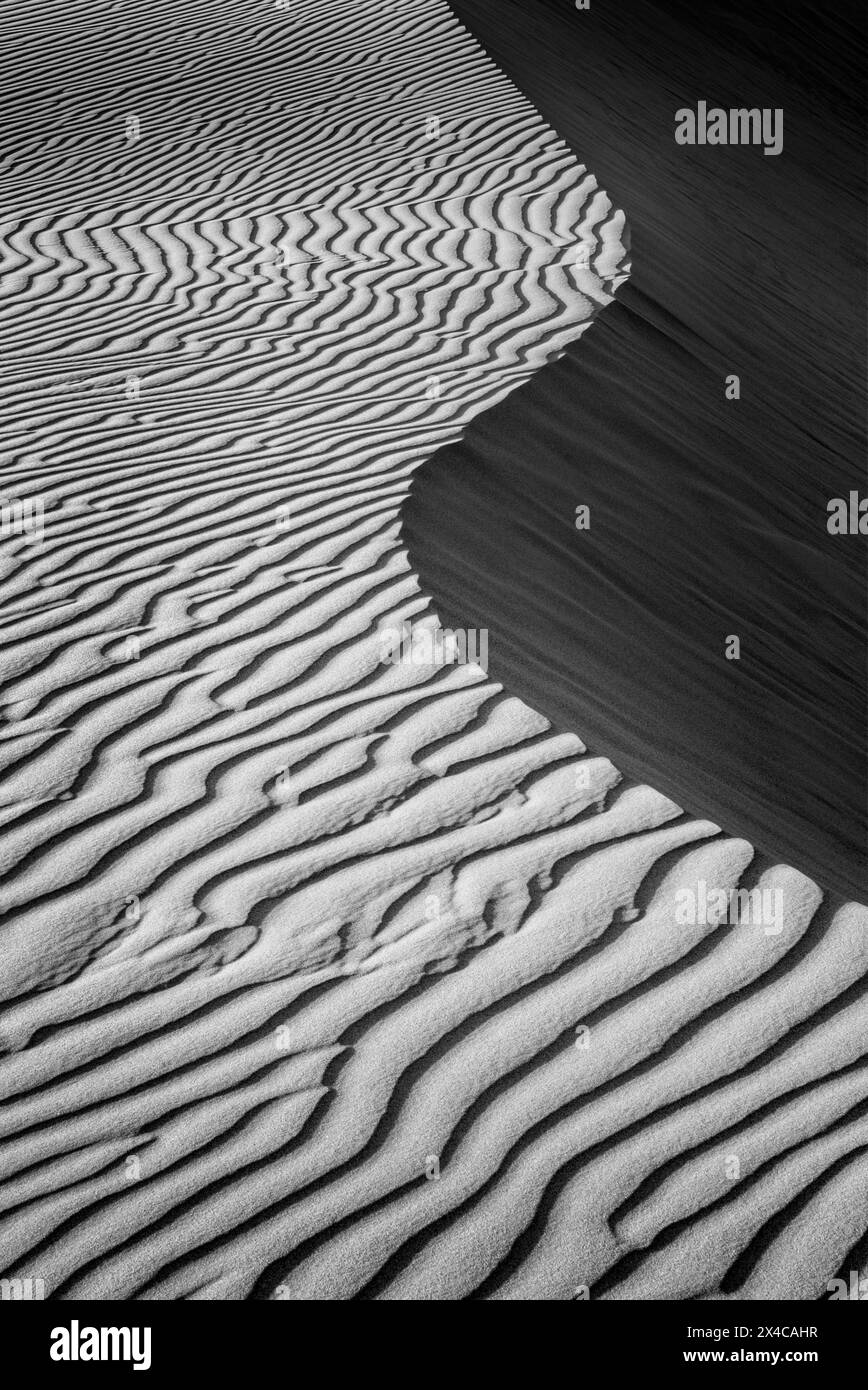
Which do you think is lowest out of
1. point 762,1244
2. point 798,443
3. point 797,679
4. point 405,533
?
point 762,1244

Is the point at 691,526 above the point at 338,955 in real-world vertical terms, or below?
above

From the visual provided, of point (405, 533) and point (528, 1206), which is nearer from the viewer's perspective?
point (528, 1206)

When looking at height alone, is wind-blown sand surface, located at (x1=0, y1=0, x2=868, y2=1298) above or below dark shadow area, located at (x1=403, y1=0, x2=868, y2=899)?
below

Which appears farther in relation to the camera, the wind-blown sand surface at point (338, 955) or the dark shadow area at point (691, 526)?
the dark shadow area at point (691, 526)

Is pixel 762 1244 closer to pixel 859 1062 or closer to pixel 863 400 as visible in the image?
pixel 859 1062

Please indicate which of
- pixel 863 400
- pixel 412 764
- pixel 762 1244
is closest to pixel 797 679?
pixel 412 764
